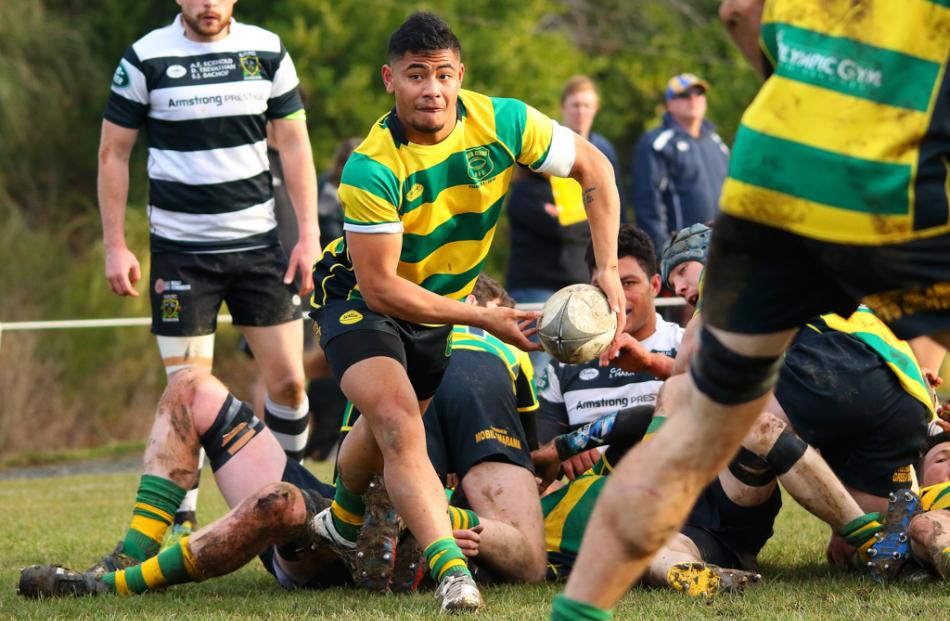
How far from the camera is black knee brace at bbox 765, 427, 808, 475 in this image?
15.3 feet

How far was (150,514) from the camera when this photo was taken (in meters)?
4.93

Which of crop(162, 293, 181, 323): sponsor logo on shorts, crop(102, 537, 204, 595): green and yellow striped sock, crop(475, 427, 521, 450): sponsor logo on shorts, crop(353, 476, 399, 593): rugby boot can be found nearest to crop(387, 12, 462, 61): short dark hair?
crop(475, 427, 521, 450): sponsor logo on shorts

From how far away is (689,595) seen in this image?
4.42m

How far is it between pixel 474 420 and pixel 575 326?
0.89 metres

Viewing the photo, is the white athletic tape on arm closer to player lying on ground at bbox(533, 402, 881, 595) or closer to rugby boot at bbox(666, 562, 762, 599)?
player lying on ground at bbox(533, 402, 881, 595)

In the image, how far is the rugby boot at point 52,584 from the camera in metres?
4.66

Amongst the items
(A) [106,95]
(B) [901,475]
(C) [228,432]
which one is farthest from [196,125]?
(A) [106,95]

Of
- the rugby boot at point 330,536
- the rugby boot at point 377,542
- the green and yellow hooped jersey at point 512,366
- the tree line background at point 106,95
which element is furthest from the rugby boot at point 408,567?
the tree line background at point 106,95

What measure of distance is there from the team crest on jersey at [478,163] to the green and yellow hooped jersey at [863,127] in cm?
204

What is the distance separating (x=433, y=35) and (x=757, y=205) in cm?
220

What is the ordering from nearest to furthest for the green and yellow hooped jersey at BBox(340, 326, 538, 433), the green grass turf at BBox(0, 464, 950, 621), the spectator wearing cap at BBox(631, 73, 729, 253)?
1. the green grass turf at BBox(0, 464, 950, 621)
2. the green and yellow hooped jersey at BBox(340, 326, 538, 433)
3. the spectator wearing cap at BBox(631, 73, 729, 253)

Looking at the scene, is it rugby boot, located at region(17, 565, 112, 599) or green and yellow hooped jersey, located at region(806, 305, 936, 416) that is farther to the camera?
green and yellow hooped jersey, located at region(806, 305, 936, 416)

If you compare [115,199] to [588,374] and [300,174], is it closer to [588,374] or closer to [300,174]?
[300,174]

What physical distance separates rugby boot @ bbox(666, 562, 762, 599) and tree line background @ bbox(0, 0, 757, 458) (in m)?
10.4
